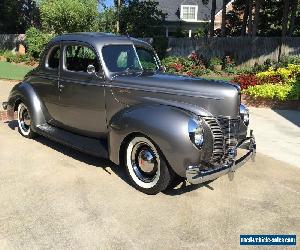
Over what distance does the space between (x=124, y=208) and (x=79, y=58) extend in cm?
292

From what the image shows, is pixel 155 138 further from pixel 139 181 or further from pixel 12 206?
pixel 12 206

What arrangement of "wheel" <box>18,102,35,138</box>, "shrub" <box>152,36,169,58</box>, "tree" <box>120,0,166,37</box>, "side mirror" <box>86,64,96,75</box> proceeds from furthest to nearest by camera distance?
"tree" <box>120,0,166,37</box>
"shrub" <box>152,36,169,58</box>
"wheel" <box>18,102,35,138</box>
"side mirror" <box>86,64,96,75</box>

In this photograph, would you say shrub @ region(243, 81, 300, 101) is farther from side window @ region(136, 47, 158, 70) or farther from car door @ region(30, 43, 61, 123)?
car door @ region(30, 43, 61, 123)

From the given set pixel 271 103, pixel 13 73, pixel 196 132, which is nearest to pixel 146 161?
pixel 196 132

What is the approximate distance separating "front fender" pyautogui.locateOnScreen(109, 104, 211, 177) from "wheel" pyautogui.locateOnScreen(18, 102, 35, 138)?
10.1ft

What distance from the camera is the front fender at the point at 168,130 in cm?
494

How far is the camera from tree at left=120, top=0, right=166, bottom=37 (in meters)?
31.5

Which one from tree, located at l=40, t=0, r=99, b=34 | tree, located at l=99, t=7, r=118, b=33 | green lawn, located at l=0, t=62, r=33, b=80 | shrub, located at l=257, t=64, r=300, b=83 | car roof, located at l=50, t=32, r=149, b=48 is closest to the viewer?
car roof, located at l=50, t=32, r=149, b=48

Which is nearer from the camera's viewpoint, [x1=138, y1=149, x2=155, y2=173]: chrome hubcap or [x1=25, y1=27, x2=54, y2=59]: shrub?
[x1=138, y1=149, x2=155, y2=173]: chrome hubcap

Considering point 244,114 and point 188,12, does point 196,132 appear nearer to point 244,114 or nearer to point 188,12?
point 244,114

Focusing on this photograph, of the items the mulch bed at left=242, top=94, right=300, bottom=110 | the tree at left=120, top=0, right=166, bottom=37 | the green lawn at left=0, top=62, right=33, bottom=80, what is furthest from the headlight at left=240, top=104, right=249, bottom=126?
the tree at left=120, top=0, right=166, bottom=37

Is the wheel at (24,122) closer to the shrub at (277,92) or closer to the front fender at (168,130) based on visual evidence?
the front fender at (168,130)

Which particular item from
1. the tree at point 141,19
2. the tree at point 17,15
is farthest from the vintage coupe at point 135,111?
the tree at point 17,15

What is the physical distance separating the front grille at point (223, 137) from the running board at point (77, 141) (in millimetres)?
1713
